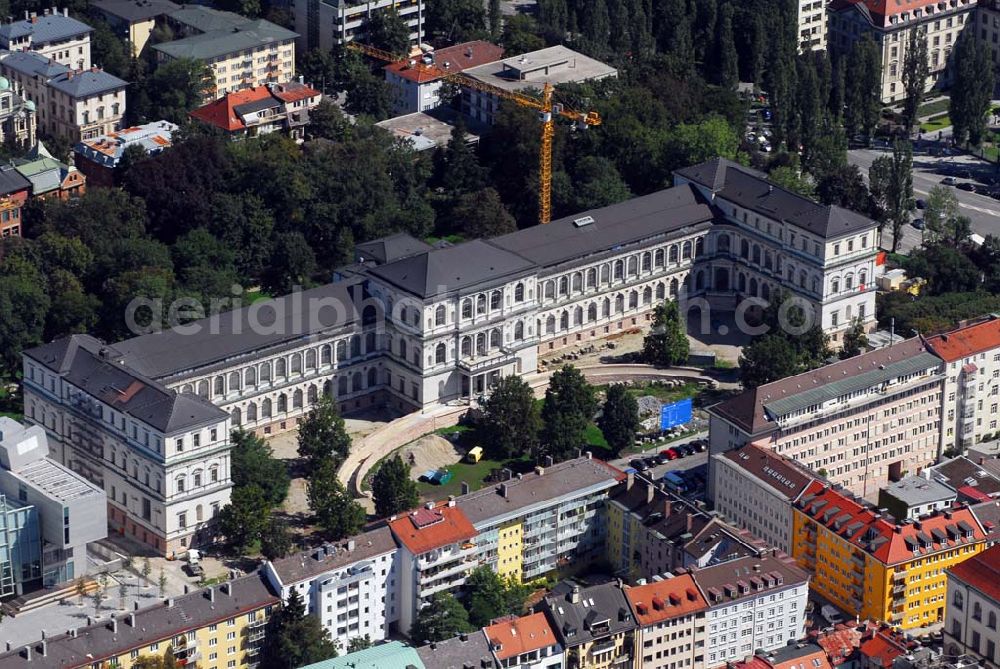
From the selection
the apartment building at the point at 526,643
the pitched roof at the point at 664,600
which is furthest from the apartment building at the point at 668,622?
the apartment building at the point at 526,643

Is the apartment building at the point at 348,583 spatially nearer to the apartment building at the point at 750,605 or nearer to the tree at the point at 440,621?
the tree at the point at 440,621

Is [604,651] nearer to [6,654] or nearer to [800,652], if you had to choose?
[800,652]

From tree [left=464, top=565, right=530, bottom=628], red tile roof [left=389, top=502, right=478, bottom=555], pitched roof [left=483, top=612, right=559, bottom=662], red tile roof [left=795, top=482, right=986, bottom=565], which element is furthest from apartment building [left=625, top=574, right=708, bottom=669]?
red tile roof [left=795, top=482, right=986, bottom=565]

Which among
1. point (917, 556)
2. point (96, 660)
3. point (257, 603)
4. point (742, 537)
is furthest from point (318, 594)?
point (917, 556)

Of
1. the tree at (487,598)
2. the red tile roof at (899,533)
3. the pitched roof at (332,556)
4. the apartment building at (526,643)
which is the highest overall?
the pitched roof at (332,556)

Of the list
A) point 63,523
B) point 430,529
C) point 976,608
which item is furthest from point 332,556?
point 976,608

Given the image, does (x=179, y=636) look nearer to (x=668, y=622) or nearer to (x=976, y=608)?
(x=668, y=622)
